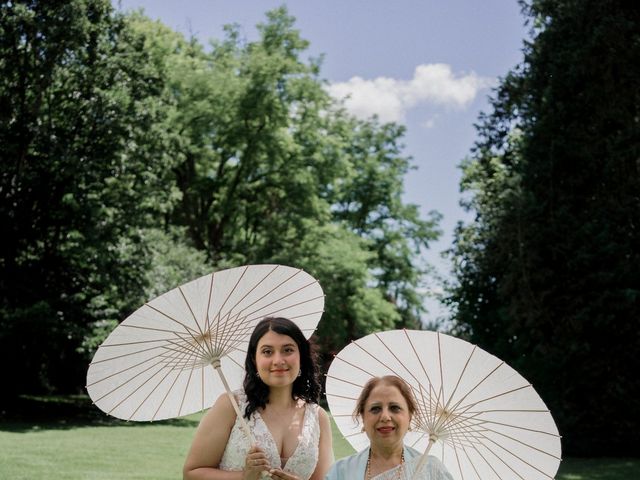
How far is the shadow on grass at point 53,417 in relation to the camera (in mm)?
17891

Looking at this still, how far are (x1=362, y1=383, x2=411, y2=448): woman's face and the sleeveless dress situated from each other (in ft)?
1.13

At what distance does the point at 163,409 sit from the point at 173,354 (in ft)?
1.13

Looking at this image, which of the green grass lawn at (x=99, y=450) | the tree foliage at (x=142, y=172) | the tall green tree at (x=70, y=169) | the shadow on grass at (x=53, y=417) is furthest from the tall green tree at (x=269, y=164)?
the green grass lawn at (x=99, y=450)

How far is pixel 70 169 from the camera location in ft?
62.1

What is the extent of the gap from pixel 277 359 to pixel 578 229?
14945 mm

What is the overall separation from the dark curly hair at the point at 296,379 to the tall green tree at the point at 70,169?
16492 mm

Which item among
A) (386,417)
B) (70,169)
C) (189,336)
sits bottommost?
(386,417)

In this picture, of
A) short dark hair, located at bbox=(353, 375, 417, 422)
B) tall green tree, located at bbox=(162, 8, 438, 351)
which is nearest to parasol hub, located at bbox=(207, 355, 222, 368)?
short dark hair, located at bbox=(353, 375, 417, 422)

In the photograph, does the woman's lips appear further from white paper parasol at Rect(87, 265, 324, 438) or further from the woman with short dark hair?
white paper parasol at Rect(87, 265, 324, 438)

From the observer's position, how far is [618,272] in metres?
16.3

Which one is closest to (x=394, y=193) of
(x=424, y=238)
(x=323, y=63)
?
(x=424, y=238)

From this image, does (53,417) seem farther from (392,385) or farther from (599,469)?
(392,385)

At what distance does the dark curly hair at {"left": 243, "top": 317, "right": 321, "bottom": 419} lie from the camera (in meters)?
3.34

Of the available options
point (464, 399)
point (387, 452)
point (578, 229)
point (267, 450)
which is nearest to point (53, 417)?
point (578, 229)
